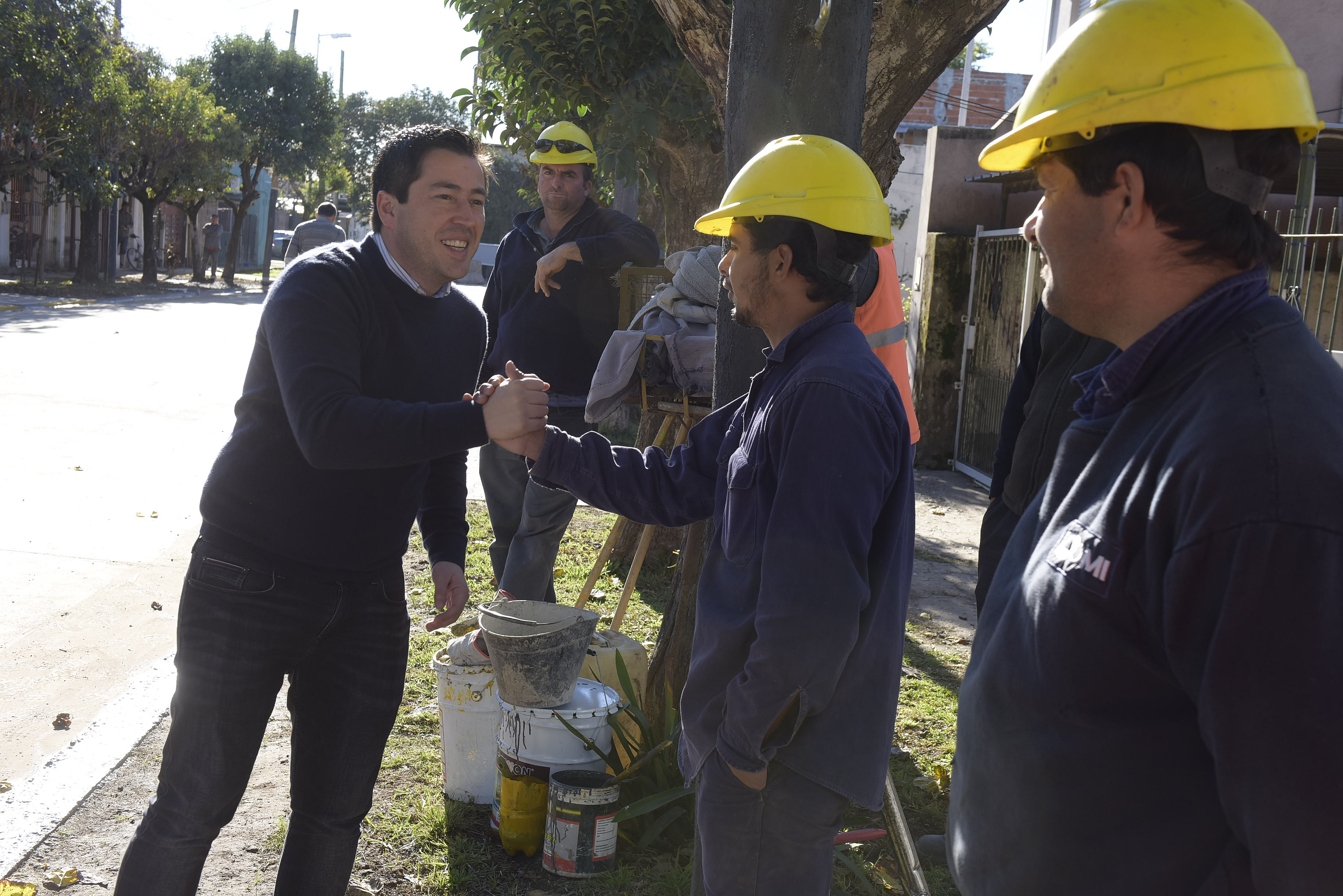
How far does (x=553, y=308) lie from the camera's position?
5273 millimetres

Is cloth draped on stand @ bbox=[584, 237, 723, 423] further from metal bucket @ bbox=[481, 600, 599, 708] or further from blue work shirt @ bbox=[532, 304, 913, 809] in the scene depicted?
blue work shirt @ bbox=[532, 304, 913, 809]

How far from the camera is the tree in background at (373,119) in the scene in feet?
195

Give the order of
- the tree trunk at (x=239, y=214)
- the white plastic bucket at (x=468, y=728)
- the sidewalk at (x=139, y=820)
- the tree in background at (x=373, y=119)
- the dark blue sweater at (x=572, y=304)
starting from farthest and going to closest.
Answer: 1. the tree in background at (x=373, y=119)
2. the tree trunk at (x=239, y=214)
3. the dark blue sweater at (x=572, y=304)
4. the white plastic bucket at (x=468, y=728)
5. the sidewalk at (x=139, y=820)

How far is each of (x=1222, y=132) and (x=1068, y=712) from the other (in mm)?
706

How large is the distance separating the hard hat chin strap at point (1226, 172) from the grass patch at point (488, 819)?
2.83 meters

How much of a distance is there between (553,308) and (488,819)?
2394mm

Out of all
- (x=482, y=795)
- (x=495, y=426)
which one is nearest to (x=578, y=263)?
(x=482, y=795)

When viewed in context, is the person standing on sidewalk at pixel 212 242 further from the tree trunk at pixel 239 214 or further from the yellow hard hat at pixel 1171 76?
the yellow hard hat at pixel 1171 76

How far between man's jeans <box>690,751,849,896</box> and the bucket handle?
1.39 metres

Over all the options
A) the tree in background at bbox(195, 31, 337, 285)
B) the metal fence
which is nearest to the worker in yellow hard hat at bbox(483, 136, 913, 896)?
the metal fence

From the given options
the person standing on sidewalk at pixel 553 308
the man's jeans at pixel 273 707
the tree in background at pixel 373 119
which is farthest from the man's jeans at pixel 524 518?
the tree in background at pixel 373 119

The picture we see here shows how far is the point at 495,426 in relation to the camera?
2584 millimetres

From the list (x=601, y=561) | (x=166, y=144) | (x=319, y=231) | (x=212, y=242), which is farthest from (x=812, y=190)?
(x=212, y=242)

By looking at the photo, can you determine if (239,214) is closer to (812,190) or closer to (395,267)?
(395,267)
